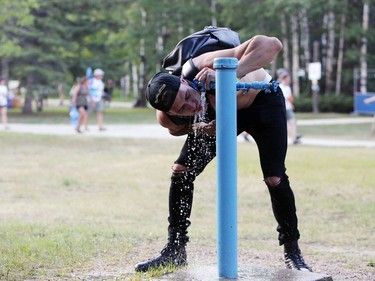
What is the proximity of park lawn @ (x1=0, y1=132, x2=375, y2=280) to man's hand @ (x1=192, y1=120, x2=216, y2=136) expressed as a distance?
92cm

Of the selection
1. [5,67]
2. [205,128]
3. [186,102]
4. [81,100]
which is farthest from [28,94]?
[186,102]

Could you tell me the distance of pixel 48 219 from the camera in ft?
29.6

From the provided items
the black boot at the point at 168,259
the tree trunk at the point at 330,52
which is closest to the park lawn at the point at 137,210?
the black boot at the point at 168,259

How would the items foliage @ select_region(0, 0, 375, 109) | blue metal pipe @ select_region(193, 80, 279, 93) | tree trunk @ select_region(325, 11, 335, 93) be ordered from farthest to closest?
tree trunk @ select_region(325, 11, 335, 93), foliage @ select_region(0, 0, 375, 109), blue metal pipe @ select_region(193, 80, 279, 93)

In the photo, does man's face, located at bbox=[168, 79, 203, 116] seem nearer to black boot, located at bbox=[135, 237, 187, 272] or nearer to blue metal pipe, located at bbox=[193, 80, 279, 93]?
blue metal pipe, located at bbox=[193, 80, 279, 93]

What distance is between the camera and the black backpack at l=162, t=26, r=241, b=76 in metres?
5.11

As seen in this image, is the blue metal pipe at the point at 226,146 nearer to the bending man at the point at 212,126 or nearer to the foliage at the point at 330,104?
the bending man at the point at 212,126

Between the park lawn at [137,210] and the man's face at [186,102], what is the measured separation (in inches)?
40.2

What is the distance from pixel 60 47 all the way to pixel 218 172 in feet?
116

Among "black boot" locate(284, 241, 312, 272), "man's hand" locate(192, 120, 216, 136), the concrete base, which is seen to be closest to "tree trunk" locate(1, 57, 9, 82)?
"black boot" locate(284, 241, 312, 272)

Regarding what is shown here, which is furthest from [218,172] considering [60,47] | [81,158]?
[60,47]

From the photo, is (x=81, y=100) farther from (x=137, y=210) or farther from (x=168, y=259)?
(x=168, y=259)

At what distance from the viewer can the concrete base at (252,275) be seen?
15.6 feet

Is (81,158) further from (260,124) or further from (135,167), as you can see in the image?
(260,124)
